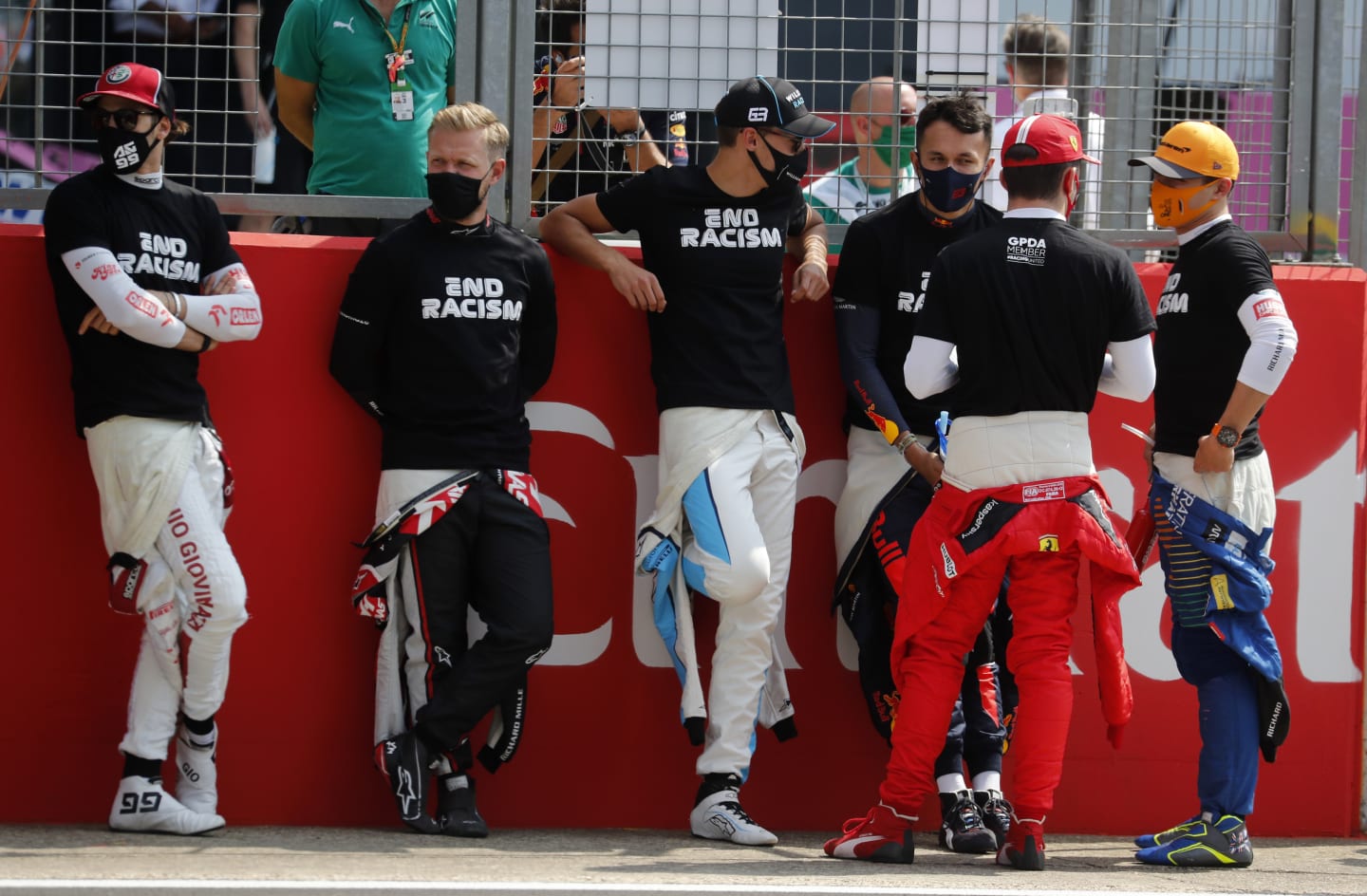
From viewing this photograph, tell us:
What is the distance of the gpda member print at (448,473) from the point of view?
Answer: 5625mm

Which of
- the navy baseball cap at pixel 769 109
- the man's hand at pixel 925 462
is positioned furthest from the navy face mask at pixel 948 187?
the man's hand at pixel 925 462

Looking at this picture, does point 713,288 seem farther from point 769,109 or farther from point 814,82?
point 814,82

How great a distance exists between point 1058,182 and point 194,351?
268 cm

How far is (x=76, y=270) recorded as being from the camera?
5398 mm

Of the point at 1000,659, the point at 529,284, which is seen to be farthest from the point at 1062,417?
the point at 529,284

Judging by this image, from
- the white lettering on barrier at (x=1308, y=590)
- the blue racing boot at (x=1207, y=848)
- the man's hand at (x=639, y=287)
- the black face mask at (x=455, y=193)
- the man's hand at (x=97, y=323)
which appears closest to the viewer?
the man's hand at (x=97, y=323)

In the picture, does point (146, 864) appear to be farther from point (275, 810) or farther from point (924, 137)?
point (924, 137)

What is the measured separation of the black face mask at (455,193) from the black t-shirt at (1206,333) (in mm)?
2229

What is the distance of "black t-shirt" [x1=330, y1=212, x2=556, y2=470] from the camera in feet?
18.6

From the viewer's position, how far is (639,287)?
573 cm

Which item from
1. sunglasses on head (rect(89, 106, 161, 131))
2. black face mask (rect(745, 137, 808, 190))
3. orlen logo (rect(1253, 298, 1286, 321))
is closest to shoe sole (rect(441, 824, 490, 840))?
black face mask (rect(745, 137, 808, 190))

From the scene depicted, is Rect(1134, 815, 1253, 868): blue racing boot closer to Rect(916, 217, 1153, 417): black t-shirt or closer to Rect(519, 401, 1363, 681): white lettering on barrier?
Rect(519, 401, 1363, 681): white lettering on barrier

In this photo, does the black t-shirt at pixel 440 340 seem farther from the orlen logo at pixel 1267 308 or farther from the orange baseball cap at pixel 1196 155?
the orlen logo at pixel 1267 308

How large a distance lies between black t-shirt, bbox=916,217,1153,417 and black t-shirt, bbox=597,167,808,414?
2.27 feet
